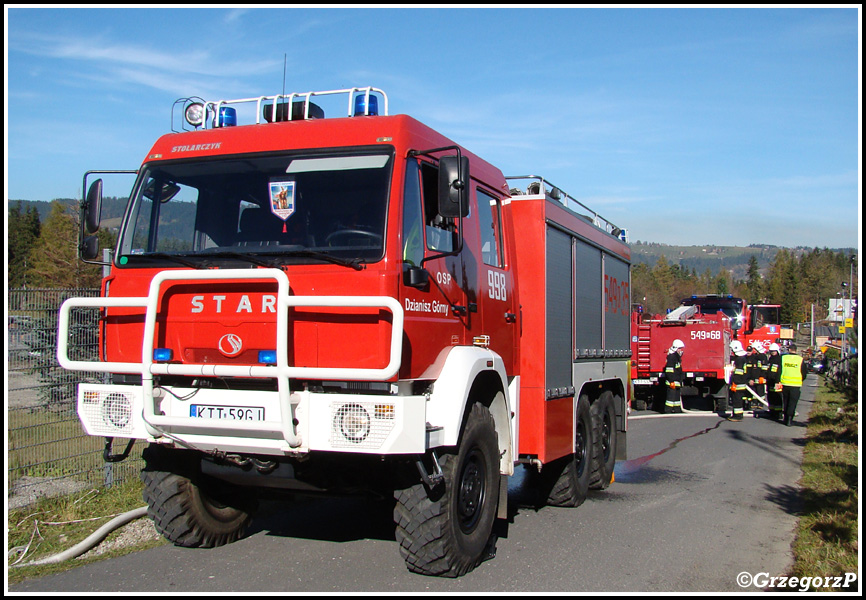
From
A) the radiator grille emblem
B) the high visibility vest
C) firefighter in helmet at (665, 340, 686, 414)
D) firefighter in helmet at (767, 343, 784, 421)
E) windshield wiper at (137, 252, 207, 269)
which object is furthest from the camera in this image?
firefighter in helmet at (665, 340, 686, 414)

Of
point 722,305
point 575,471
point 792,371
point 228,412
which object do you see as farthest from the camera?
point 722,305

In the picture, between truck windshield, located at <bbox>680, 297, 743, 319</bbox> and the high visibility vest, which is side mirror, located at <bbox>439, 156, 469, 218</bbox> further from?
truck windshield, located at <bbox>680, 297, 743, 319</bbox>

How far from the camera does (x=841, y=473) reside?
32.4ft

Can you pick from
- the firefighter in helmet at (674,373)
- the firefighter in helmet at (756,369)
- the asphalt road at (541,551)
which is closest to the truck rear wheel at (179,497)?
the asphalt road at (541,551)

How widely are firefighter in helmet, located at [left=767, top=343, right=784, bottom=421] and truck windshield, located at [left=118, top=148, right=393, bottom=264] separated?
14937 mm

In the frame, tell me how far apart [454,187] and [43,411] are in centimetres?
459

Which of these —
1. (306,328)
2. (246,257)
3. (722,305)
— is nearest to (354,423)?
(306,328)

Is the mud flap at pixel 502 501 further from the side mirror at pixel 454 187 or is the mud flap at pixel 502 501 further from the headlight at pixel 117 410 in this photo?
the headlight at pixel 117 410

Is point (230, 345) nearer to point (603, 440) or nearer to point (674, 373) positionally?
point (603, 440)

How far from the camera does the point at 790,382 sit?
54.0ft

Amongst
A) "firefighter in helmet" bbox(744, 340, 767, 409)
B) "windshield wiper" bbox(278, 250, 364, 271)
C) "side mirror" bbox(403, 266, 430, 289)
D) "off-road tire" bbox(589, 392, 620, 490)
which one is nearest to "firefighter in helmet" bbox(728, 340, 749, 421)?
"firefighter in helmet" bbox(744, 340, 767, 409)

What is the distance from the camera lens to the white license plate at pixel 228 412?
458 centimetres

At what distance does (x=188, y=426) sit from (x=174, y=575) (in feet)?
3.93

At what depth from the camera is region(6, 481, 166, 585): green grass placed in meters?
5.49
